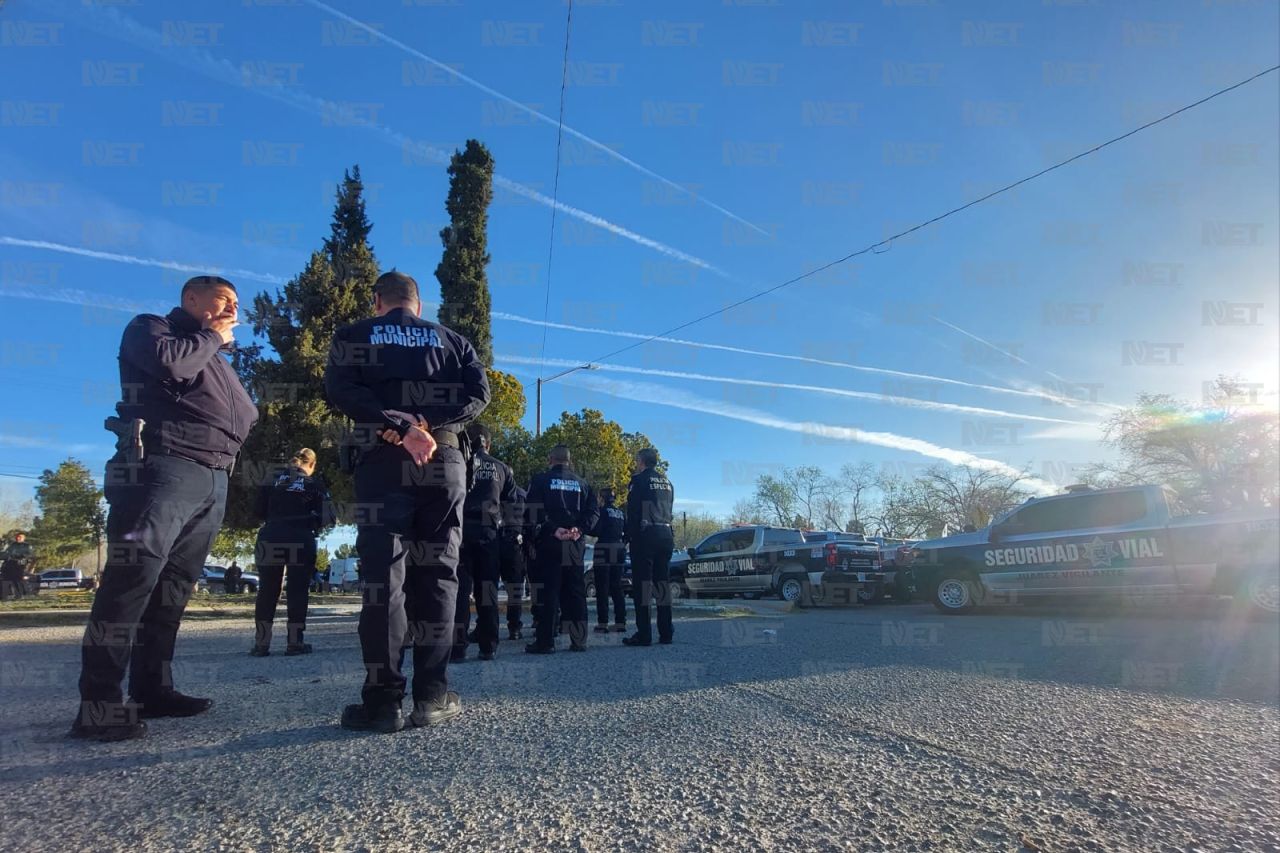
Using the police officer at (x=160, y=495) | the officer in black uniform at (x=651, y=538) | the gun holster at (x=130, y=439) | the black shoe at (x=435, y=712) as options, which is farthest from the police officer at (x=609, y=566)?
the gun holster at (x=130, y=439)

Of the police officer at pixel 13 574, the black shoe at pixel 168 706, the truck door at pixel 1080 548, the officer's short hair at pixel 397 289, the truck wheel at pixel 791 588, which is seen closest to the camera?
the black shoe at pixel 168 706

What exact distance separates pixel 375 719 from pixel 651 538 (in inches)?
162

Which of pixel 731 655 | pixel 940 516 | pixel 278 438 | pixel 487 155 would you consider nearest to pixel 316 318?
pixel 278 438

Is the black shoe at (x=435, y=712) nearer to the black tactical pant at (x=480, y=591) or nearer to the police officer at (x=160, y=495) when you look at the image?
the police officer at (x=160, y=495)

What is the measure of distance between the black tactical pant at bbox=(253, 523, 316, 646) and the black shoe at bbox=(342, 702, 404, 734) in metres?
3.19

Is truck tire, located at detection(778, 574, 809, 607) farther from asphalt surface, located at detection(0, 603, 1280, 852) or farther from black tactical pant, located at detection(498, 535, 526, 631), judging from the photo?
asphalt surface, located at detection(0, 603, 1280, 852)

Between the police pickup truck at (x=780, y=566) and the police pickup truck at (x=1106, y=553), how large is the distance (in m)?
2.36

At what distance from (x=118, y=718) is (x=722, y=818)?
94.9 inches

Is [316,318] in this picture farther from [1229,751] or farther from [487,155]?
[1229,751]

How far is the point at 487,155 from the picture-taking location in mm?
25281

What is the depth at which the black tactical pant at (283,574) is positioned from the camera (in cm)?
559

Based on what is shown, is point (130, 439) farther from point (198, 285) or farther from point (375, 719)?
point (375, 719)

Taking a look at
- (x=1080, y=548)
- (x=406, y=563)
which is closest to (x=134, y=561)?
(x=406, y=563)

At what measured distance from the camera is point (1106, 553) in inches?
400
